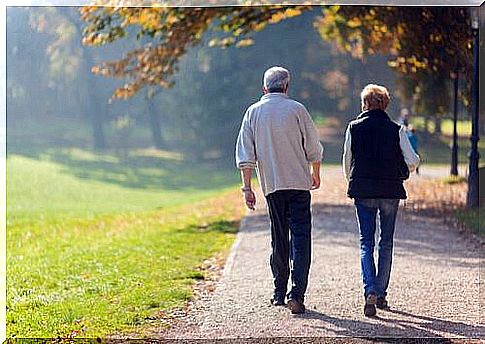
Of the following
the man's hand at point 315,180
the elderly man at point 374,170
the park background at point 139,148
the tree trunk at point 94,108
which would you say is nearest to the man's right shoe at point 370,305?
the elderly man at point 374,170

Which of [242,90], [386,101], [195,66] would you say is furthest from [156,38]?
[386,101]

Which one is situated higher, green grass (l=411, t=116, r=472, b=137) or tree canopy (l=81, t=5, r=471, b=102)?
tree canopy (l=81, t=5, r=471, b=102)

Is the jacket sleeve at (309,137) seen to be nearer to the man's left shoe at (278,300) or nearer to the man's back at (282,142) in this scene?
the man's back at (282,142)

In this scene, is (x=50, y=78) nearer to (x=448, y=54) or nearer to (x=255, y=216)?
(x=255, y=216)

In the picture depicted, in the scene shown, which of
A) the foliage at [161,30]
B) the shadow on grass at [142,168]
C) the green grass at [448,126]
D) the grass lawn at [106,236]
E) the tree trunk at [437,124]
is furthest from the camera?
the shadow on grass at [142,168]

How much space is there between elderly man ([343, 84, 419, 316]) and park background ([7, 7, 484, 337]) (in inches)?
56.4

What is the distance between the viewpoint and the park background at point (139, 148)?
8.34 meters

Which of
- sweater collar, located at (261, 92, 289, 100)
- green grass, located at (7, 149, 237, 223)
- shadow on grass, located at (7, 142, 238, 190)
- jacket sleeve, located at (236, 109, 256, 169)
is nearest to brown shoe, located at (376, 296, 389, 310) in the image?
jacket sleeve, located at (236, 109, 256, 169)

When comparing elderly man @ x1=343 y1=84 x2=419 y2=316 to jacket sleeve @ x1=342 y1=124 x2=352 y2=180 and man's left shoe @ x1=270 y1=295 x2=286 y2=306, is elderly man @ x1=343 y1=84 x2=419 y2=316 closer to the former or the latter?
jacket sleeve @ x1=342 y1=124 x2=352 y2=180

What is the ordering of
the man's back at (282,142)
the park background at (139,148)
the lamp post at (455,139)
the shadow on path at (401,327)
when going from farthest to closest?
the lamp post at (455,139) → the park background at (139,148) → the man's back at (282,142) → the shadow on path at (401,327)

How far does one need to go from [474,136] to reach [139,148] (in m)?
6.22

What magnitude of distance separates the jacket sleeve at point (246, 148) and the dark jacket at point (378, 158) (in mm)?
726

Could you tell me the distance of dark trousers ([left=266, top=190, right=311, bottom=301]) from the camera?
7000 mm

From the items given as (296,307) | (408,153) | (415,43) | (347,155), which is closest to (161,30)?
(415,43)
